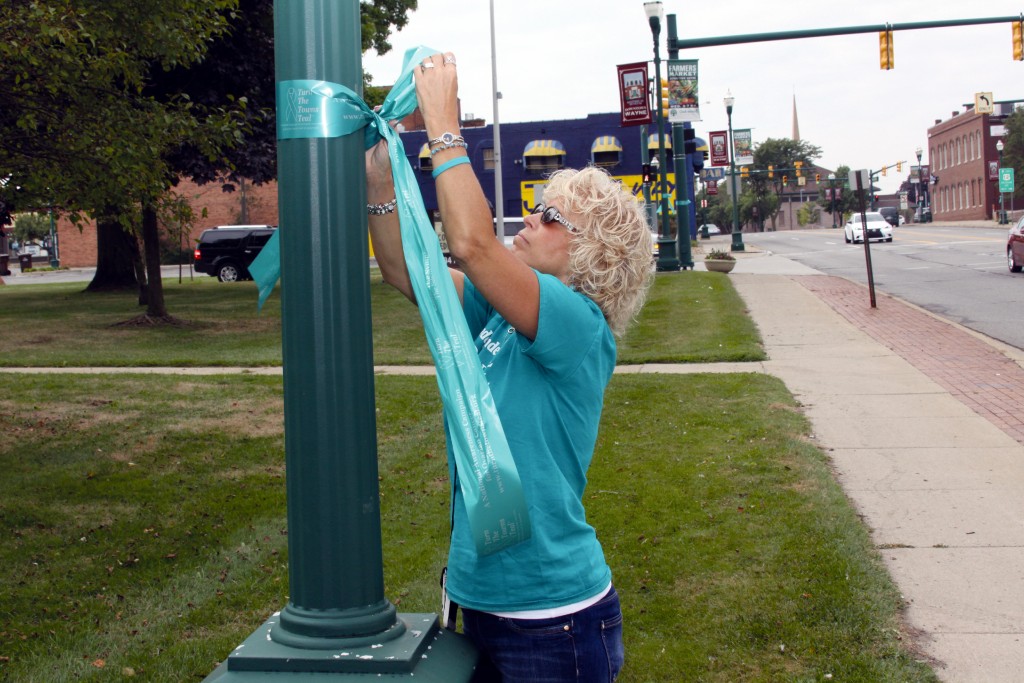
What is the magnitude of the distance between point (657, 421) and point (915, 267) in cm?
2199

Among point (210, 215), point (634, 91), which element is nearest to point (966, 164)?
point (210, 215)

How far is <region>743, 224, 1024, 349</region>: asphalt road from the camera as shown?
54.3 ft

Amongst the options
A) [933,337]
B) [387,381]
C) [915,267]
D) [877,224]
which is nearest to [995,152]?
[877,224]

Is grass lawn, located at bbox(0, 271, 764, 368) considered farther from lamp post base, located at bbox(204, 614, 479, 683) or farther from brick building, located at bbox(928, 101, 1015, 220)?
brick building, located at bbox(928, 101, 1015, 220)

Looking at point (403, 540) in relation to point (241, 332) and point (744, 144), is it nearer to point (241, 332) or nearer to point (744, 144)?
point (241, 332)

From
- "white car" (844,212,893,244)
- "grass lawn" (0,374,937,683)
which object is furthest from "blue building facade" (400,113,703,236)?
"grass lawn" (0,374,937,683)

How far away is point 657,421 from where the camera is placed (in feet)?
28.6

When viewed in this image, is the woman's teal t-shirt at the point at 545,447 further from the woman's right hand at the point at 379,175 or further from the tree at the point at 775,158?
the tree at the point at 775,158

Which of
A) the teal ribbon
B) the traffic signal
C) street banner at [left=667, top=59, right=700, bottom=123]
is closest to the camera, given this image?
the teal ribbon

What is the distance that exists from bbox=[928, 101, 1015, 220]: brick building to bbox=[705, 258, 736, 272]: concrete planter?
63.1 m

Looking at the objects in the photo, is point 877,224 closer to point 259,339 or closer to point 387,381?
point 259,339

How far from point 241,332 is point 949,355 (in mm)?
10690

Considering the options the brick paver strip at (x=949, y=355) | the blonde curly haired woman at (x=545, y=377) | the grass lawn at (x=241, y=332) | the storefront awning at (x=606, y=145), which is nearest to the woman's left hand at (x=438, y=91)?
the blonde curly haired woman at (x=545, y=377)

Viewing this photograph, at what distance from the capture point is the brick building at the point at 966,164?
276 feet
